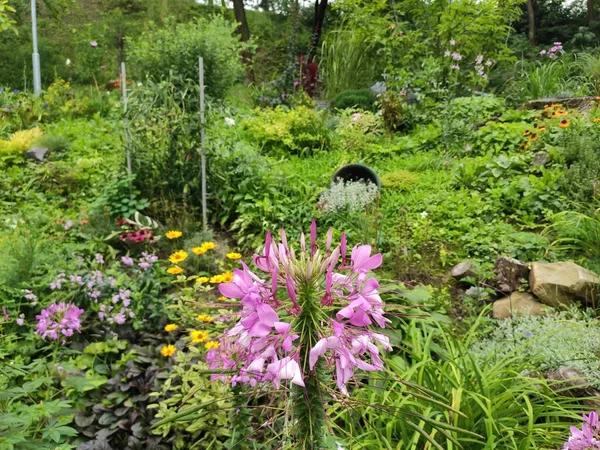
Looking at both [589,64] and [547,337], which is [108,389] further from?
[589,64]

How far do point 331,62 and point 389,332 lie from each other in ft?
30.8

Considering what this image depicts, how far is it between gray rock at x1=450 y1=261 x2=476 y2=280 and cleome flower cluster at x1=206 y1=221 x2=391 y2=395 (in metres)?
2.99

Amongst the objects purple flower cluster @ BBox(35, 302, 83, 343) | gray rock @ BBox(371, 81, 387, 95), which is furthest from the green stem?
gray rock @ BBox(371, 81, 387, 95)

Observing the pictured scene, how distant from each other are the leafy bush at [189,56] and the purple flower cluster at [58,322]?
2.79m

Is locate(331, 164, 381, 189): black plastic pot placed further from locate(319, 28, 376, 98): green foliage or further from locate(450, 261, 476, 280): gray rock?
locate(319, 28, 376, 98): green foliage

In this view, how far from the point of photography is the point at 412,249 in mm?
4098

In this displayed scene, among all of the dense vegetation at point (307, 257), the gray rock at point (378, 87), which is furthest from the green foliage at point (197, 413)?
the gray rock at point (378, 87)

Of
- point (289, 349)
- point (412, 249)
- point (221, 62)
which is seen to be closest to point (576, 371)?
point (412, 249)

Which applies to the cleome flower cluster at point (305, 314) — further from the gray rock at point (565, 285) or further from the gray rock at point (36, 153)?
the gray rock at point (36, 153)

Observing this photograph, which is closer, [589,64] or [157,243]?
[157,243]

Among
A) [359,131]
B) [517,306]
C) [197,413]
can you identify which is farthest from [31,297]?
[359,131]

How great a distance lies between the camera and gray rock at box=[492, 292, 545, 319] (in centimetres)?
319

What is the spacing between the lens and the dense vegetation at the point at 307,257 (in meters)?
0.95

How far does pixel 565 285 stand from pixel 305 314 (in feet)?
9.34
